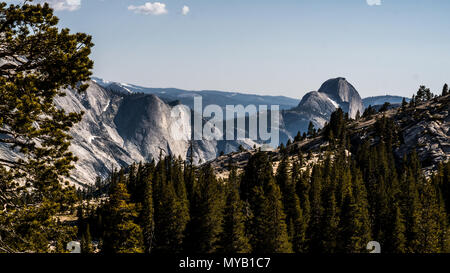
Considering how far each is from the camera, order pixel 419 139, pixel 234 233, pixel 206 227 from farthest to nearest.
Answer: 1. pixel 419 139
2. pixel 206 227
3. pixel 234 233

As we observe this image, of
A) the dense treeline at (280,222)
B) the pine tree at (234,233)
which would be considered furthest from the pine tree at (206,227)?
the pine tree at (234,233)

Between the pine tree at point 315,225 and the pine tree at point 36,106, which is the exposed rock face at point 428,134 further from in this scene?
the pine tree at point 36,106

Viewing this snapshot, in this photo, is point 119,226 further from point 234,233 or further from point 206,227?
point 206,227

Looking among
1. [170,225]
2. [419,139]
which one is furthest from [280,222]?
[419,139]

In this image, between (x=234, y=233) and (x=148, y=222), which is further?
(x=148, y=222)

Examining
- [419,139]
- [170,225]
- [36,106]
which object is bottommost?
[170,225]

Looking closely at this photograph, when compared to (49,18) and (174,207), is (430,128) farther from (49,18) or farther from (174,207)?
(49,18)

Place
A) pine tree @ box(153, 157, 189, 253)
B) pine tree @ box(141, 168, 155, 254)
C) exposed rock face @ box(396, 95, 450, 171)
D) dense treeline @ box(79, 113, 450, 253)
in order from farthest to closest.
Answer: exposed rock face @ box(396, 95, 450, 171) < pine tree @ box(153, 157, 189, 253) < pine tree @ box(141, 168, 155, 254) < dense treeline @ box(79, 113, 450, 253)

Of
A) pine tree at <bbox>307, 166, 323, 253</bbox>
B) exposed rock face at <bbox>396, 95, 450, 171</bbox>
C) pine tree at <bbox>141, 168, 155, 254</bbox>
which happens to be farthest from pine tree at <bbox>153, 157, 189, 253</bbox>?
exposed rock face at <bbox>396, 95, 450, 171</bbox>

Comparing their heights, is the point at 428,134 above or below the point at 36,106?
above

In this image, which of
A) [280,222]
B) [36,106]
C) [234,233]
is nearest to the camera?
[36,106]

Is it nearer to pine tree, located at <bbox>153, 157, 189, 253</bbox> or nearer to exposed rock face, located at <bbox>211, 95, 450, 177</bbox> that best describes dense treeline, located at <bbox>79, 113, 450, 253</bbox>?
pine tree, located at <bbox>153, 157, 189, 253</bbox>
